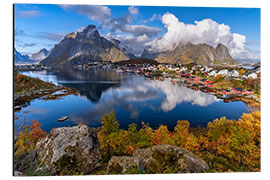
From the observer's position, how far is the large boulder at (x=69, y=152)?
4.37m

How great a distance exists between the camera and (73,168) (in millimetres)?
4422

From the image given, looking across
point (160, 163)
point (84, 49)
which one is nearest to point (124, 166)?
point (160, 163)

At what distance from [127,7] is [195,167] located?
5758 mm

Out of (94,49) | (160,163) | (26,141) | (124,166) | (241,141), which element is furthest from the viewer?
(94,49)

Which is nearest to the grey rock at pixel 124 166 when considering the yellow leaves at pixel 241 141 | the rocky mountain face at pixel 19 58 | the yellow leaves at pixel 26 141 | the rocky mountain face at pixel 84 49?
the yellow leaves at pixel 26 141

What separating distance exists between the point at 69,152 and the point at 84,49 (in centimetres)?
797

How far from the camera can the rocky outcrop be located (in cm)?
461

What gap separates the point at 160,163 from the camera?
4719 millimetres

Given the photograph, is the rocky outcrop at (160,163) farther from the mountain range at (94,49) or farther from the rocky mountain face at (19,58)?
the mountain range at (94,49)

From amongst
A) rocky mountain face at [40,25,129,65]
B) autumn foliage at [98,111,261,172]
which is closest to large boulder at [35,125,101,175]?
autumn foliage at [98,111,261,172]

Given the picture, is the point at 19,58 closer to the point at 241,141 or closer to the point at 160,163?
the point at 160,163

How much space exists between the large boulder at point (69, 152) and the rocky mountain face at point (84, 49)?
4.47m
